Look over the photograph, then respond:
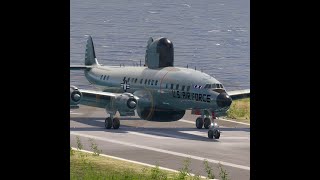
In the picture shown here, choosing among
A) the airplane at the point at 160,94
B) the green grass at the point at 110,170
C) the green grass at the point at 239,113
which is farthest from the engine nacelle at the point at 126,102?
the green grass at the point at 110,170

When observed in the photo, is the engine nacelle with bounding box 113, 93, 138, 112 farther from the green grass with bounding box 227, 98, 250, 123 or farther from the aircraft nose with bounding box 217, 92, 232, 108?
the green grass with bounding box 227, 98, 250, 123

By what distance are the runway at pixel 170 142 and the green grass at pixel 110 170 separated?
2282 millimetres

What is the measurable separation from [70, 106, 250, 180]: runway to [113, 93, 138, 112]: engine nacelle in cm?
158

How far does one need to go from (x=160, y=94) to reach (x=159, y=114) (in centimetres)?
158

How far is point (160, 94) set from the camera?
5931 cm

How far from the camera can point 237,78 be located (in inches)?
5054

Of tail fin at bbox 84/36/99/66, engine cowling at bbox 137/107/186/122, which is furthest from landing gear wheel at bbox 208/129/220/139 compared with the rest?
tail fin at bbox 84/36/99/66

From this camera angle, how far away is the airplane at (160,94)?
180ft

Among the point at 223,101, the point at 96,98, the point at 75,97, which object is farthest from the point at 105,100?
the point at 223,101

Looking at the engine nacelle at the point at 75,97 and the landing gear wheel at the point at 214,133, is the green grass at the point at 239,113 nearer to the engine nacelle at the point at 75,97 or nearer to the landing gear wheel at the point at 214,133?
the landing gear wheel at the point at 214,133

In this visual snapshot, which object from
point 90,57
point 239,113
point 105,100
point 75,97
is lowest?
point 239,113

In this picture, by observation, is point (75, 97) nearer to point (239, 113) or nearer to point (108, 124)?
point (108, 124)
